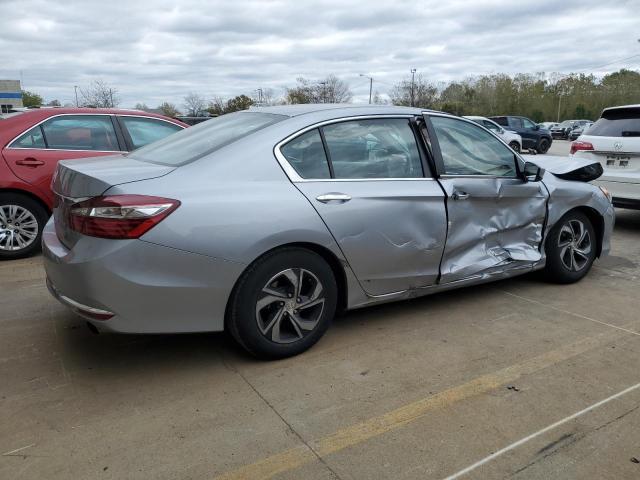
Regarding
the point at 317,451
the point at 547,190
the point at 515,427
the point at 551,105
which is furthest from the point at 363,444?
the point at 551,105

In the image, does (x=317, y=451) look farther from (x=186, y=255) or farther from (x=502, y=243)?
(x=502, y=243)

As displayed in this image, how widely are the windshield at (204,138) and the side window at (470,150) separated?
1283 millimetres

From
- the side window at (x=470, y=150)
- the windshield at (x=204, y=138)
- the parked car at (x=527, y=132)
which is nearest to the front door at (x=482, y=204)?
the side window at (x=470, y=150)

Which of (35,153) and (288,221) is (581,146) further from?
(35,153)

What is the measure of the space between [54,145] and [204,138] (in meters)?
2.98

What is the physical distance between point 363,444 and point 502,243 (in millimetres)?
2389

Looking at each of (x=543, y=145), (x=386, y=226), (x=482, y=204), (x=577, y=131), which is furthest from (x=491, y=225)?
(x=577, y=131)

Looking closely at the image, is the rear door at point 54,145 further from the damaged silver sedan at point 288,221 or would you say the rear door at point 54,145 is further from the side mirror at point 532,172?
the side mirror at point 532,172

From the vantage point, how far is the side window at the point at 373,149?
3.53m

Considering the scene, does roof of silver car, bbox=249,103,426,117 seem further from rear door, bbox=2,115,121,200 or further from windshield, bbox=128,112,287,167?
rear door, bbox=2,115,121,200

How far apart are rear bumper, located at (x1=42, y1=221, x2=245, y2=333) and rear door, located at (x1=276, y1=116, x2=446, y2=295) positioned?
77 centimetres

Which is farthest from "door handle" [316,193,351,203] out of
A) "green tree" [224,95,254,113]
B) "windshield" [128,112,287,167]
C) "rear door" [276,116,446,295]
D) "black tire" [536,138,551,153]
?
"green tree" [224,95,254,113]

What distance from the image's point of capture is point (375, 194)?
3523mm

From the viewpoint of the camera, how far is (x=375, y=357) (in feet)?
11.2
